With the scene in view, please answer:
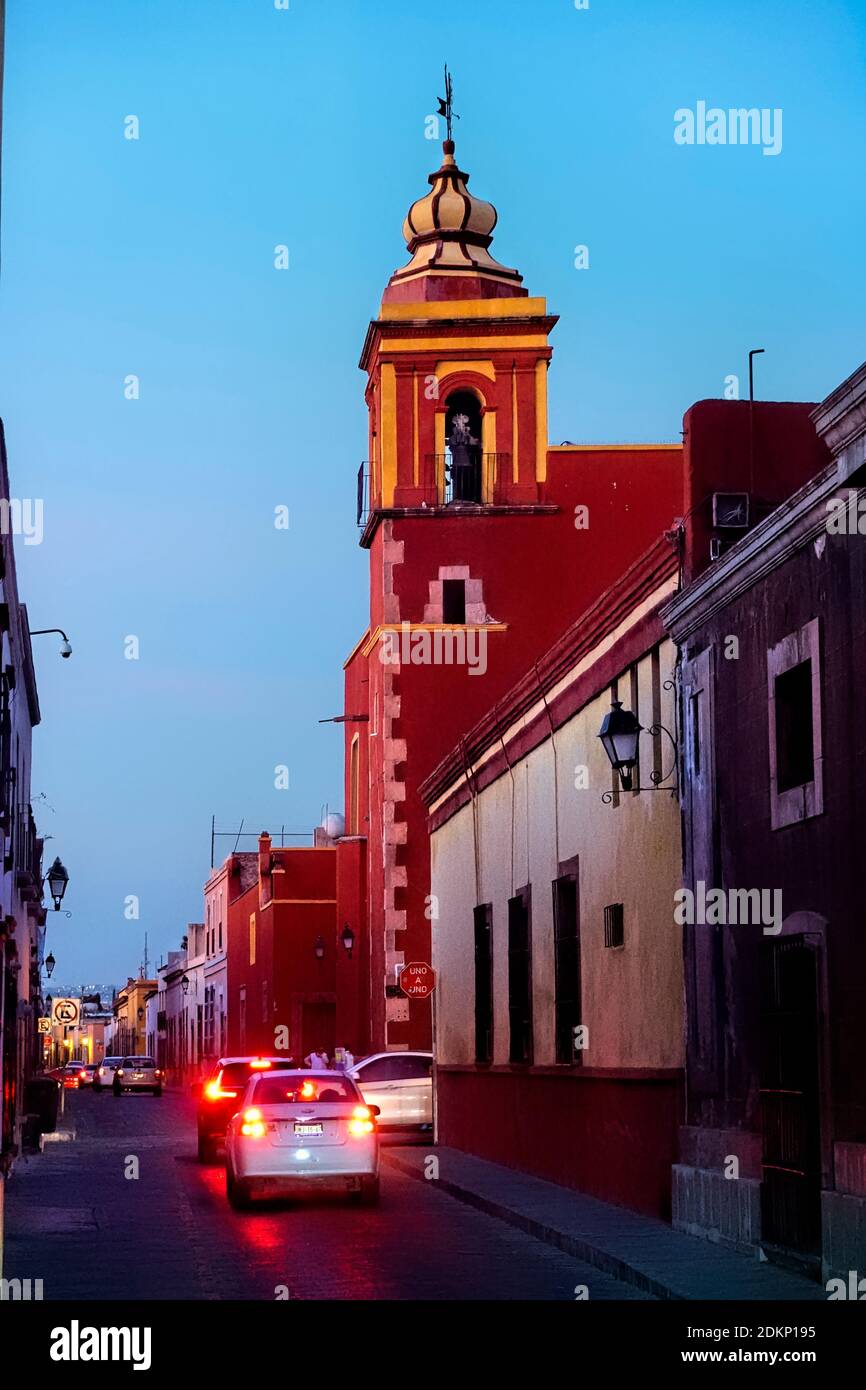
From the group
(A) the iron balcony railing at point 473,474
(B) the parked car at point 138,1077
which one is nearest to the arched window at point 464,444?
(A) the iron balcony railing at point 473,474

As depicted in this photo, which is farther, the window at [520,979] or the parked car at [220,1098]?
the parked car at [220,1098]

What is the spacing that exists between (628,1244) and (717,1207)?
763 millimetres

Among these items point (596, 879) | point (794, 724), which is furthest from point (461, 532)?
point (794, 724)

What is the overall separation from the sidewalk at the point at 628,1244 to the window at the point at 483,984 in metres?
4.13

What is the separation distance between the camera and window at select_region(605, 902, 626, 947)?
68.6ft

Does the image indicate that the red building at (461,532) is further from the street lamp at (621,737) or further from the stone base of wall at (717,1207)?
the stone base of wall at (717,1207)

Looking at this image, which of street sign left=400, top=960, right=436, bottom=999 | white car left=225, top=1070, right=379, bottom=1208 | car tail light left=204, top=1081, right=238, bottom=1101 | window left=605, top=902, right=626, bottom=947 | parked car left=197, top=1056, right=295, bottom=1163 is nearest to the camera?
window left=605, top=902, right=626, bottom=947

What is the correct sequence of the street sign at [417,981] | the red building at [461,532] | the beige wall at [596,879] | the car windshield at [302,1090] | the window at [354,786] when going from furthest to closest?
the window at [354,786], the red building at [461,532], the street sign at [417,981], the car windshield at [302,1090], the beige wall at [596,879]

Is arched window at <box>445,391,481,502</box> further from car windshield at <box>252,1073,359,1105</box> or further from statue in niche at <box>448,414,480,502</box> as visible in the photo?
car windshield at <box>252,1073,359,1105</box>

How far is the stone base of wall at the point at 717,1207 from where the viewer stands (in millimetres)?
15914

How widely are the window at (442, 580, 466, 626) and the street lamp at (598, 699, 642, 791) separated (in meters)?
23.9

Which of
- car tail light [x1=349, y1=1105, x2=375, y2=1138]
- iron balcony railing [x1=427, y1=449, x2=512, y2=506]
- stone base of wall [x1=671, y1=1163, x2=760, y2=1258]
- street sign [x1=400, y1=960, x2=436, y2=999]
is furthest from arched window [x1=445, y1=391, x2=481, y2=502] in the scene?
stone base of wall [x1=671, y1=1163, x2=760, y2=1258]
